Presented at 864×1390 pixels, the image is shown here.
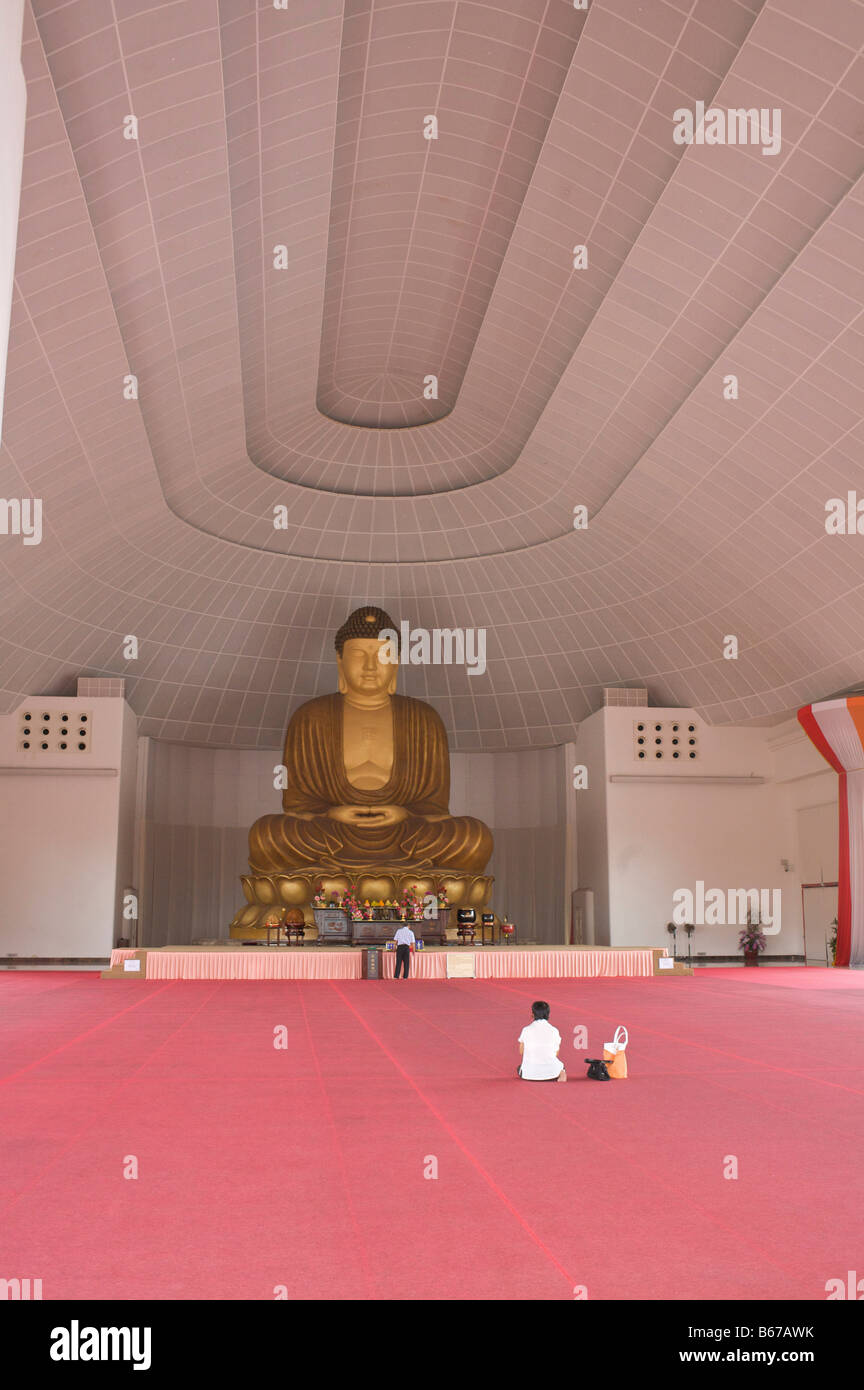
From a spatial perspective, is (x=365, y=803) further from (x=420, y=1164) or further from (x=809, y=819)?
(x=420, y=1164)

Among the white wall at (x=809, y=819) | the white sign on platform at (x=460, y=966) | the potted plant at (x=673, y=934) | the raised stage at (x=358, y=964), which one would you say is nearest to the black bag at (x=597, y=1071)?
the raised stage at (x=358, y=964)

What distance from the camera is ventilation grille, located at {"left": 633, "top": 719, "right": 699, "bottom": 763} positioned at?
1762cm

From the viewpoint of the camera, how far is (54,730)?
1641cm

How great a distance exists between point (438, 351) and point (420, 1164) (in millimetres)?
11782

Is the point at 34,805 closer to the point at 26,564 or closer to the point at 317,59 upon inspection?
the point at 26,564

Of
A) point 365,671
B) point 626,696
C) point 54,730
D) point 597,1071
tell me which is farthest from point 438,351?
point 597,1071

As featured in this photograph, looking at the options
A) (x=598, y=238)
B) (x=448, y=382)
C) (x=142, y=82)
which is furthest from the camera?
(x=448, y=382)

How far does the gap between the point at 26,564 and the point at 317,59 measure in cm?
732

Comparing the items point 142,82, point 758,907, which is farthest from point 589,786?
point 142,82

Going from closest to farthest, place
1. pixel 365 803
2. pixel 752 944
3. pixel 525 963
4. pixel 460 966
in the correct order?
pixel 460 966 → pixel 525 963 → pixel 752 944 → pixel 365 803

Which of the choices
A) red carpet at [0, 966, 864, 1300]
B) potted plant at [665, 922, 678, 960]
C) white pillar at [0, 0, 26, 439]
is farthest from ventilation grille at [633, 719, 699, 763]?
white pillar at [0, 0, 26, 439]

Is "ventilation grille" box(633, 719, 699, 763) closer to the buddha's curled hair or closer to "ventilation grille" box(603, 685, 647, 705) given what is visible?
"ventilation grille" box(603, 685, 647, 705)

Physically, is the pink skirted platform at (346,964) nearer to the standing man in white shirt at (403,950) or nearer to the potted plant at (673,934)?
the standing man in white shirt at (403,950)

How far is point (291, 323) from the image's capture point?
38.5ft
